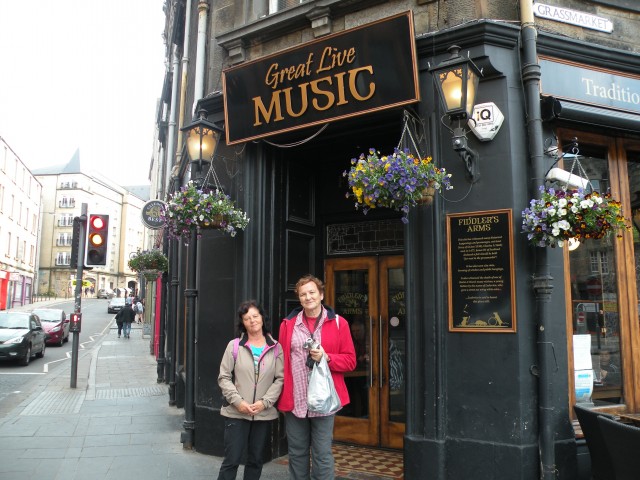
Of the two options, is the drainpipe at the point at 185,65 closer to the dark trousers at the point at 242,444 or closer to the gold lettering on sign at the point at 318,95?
the gold lettering on sign at the point at 318,95

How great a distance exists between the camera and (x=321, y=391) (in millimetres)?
4398

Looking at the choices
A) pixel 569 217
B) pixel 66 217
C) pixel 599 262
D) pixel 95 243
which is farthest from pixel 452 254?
pixel 66 217

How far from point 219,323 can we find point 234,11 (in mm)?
4453

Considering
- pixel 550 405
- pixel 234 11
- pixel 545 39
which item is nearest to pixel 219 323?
pixel 550 405

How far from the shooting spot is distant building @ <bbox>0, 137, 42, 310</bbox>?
43.8m

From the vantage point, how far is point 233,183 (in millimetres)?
7184

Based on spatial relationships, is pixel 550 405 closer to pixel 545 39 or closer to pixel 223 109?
pixel 545 39

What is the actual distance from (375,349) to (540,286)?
109 inches

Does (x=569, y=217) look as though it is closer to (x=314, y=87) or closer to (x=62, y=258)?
(x=314, y=87)

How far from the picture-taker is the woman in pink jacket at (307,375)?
4.55 meters

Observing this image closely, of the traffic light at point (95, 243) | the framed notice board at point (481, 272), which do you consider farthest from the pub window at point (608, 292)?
the traffic light at point (95, 243)

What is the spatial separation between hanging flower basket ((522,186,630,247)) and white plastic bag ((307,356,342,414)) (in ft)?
7.12

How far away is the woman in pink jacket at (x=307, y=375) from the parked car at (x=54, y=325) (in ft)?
63.3

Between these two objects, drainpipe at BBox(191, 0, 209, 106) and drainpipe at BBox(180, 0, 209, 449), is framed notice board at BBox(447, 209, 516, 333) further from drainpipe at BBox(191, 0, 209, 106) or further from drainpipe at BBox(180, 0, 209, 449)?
drainpipe at BBox(191, 0, 209, 106)
